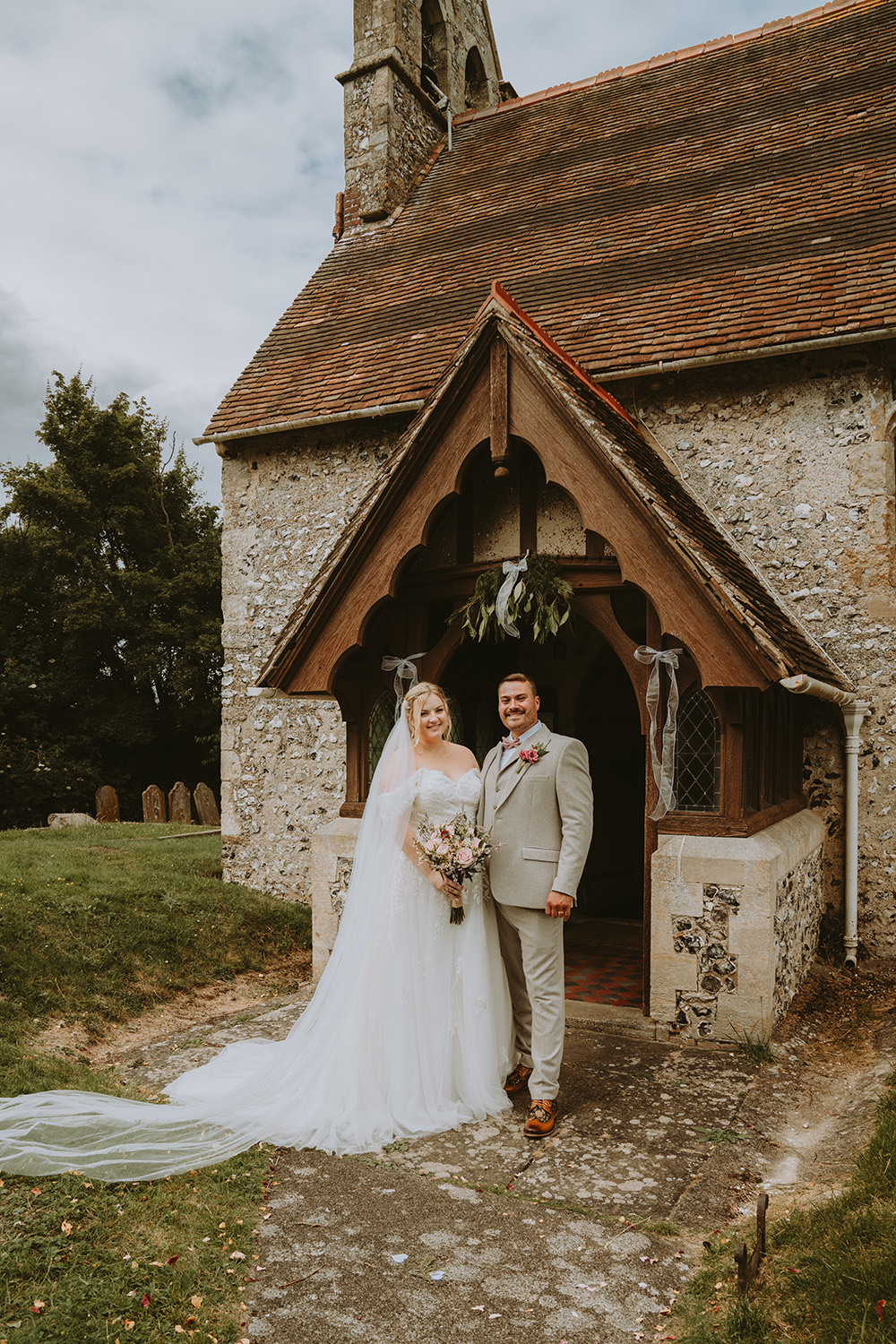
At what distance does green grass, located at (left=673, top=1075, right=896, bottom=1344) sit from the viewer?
2.55 m

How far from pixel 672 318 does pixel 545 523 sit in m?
3.11

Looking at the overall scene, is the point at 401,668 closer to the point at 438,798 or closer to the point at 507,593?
the point at 507,593

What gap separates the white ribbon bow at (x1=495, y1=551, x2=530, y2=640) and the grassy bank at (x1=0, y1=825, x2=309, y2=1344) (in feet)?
10.8

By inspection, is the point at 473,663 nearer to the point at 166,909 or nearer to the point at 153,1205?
the point at 166,909

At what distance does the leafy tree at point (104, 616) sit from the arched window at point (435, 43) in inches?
549

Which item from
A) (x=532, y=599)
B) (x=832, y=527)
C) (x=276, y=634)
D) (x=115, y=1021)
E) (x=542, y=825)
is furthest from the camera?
(x=276, y=634)

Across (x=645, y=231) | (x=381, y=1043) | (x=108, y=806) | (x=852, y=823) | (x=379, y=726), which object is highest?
(x=645, y=231)

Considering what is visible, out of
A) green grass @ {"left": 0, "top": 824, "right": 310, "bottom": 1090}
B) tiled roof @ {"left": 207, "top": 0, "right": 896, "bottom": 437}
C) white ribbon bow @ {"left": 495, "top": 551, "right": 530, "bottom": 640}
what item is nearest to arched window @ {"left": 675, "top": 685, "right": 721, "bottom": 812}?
white ribbon bow @ {"left": 495, "top": 551, "right": 530, "bottom": 640}

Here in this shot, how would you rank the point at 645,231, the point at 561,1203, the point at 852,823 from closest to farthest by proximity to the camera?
1. the point at 561,1203
2. the point at 852,823
3. the point at 645,231

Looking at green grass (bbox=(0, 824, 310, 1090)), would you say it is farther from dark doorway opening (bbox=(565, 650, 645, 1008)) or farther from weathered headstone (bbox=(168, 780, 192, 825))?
weathered headstone (bbox=(168, 780, 192, 825))

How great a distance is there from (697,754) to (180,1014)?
411 centimetres

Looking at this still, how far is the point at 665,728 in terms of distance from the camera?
5.47 m

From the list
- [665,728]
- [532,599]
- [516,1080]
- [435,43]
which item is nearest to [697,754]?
[665,728]

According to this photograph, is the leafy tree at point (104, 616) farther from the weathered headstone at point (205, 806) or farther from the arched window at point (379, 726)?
Result: the arched window at point (379, 726)
